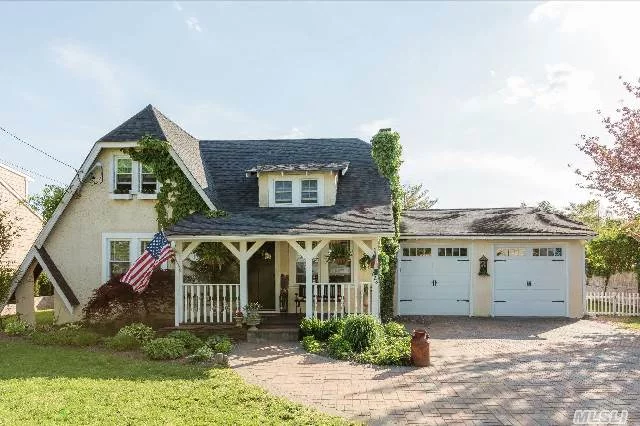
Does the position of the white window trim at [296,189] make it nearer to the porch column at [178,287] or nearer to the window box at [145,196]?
the window box at [145,196]

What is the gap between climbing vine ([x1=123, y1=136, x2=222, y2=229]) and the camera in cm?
1608

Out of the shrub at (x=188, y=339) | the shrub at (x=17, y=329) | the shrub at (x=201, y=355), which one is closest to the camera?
the shrub at (x=201, y=355)

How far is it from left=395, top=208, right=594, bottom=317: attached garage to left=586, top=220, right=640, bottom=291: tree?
556 cm

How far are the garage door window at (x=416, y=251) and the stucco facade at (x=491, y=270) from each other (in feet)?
0.82

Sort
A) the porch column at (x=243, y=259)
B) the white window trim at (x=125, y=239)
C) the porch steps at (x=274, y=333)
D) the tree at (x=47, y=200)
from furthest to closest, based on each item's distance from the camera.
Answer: the tree at (x=47, y=200) → the white window trim at (x=125, y=239) → the porch column at (x=243, y=259) → the porch steps at (x=274, y=333)

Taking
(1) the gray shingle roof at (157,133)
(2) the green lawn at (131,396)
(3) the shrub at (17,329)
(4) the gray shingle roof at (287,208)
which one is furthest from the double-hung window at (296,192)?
(3) the shrub at (17,329)

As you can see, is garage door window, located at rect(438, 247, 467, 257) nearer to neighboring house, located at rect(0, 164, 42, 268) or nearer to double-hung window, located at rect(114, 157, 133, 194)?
double-hung window, located at rect(114, 157, 133, 194)

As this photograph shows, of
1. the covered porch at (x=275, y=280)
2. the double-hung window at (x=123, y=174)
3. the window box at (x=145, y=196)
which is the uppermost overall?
the double-hung window at (x=123, y=174)

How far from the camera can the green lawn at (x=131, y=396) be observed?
7.20 metres

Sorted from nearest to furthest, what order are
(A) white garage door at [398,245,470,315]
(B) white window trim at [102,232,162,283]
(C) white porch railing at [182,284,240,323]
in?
(C) white porch railing at [182,284,240,323] → (B) white window trim at [102,232,162,283] → (A) white garage door at [398,245,470,315]

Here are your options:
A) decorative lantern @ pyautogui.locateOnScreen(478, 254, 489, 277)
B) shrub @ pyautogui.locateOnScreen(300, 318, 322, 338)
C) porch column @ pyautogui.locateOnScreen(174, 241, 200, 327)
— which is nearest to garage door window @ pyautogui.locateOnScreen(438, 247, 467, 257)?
decorative lantern @ pyautogui.locateOnScreen(478, 254, 489, 277)

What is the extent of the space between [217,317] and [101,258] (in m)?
5.15

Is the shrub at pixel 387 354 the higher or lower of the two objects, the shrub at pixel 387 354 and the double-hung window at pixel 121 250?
the lower

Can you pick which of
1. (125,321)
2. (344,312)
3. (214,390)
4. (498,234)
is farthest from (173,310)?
(498,234)
